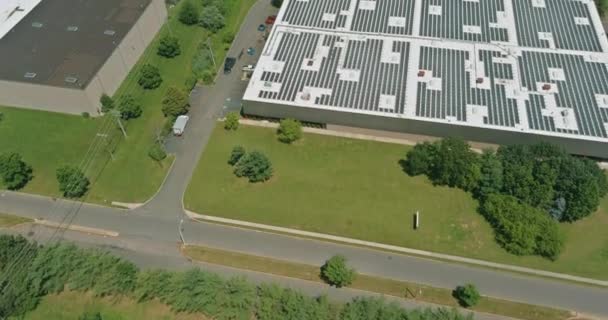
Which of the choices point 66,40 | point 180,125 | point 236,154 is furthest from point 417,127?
point 66,40

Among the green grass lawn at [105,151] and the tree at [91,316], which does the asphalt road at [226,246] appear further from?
the tree at [91,316]

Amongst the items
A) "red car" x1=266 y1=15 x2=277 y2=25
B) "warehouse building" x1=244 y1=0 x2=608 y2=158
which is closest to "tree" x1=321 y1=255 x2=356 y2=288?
"warehouse building" x1=244 y1=0 x2=608 y2=158

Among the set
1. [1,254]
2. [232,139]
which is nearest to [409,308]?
[232,139]

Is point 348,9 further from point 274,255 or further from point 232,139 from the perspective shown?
point 274,255

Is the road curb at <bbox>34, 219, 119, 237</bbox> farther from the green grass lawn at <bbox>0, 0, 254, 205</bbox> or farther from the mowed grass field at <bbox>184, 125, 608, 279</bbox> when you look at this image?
the mowed grass field at <bbox>184, 125, 608, 279</bbox>

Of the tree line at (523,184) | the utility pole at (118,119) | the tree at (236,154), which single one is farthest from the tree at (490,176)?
the utility pole at (118,119)

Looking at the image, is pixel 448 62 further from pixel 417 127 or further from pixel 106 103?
pixel 106 103
